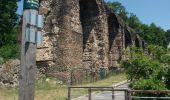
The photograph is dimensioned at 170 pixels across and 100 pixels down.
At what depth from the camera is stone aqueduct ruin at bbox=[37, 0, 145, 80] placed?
23.6 m

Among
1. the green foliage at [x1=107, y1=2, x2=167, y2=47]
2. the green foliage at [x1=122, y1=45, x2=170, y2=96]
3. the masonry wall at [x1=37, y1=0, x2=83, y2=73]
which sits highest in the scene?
the green foliage at [x1=107, y1=2, x2=167, y2=47]

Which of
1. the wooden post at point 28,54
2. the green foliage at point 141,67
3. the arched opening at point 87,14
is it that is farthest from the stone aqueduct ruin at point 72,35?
the wooden post at point 28,54

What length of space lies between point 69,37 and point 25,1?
16732mm

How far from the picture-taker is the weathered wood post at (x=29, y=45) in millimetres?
7352

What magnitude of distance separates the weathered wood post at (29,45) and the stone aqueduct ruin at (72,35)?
15748mm

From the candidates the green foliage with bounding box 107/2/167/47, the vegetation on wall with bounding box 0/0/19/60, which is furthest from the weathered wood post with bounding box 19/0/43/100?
the green foliage with bounding box 107/2/167/47

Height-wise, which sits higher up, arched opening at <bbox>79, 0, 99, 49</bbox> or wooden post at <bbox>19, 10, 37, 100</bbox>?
arched opening at <bbox>79, 0, 99, 49</bbox>

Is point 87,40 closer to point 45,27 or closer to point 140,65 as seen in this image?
point 45,27

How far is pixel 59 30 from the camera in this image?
23.8 meters

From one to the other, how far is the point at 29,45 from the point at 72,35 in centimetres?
1721

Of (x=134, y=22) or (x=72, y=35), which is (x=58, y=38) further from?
(x=134, y=22)

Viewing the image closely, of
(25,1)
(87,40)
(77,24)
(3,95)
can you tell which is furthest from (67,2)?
(25,1)

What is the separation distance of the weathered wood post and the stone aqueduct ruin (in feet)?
51.7

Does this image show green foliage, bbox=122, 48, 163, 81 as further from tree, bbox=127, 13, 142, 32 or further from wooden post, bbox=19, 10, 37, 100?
tree, bbox=127, 13, 142, 32
